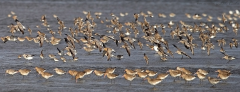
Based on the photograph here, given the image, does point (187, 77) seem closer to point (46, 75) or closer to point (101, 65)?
point (46, 75)

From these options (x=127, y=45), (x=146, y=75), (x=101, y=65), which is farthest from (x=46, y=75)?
(x=127, y=45)

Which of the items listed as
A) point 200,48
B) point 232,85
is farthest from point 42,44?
point 232,85

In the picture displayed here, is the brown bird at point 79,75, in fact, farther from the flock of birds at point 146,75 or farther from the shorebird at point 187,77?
the shorebird at point 187,77

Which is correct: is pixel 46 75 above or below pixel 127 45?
above

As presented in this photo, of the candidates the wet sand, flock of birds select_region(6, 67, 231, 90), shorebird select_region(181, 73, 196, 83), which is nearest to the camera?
the wet sand

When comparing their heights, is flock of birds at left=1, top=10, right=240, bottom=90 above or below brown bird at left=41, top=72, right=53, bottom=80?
below

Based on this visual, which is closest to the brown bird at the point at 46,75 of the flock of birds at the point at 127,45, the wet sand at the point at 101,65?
the flock of birds at the point at 127,45

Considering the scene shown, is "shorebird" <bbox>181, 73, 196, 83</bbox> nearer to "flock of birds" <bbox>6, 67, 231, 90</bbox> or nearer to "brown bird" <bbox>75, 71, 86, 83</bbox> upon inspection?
"flock of birds" <bbox>6, 67, 231, 90</bbox>

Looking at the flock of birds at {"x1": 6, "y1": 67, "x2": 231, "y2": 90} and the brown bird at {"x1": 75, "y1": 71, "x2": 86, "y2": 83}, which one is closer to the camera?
the flock of birds at {"x1": 6, "y1": 67, "x2": 231, "y2": 90}

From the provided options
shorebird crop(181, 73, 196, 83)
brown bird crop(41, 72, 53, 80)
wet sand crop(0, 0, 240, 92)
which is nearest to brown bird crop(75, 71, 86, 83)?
wet sand crop(0, 0, 240, 92)

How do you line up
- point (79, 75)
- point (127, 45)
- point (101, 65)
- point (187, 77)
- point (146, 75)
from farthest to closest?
point (127, 45), point (101, 65), point (146, 75), point (79, 75), point (187, 77)

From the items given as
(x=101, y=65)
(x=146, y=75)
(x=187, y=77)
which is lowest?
(x=101, y=65)

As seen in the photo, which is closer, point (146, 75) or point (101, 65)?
point (146, 75)

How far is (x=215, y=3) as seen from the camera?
52156 mm
